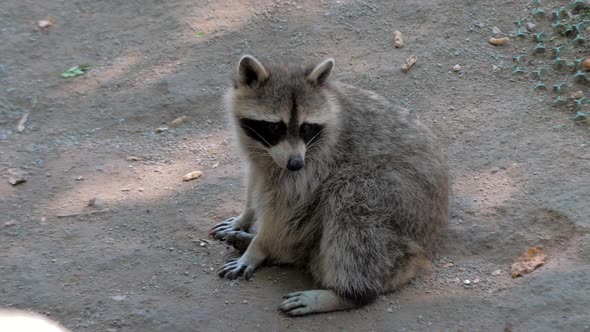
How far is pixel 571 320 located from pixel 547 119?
2.11 m

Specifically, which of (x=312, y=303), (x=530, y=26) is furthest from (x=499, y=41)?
(x=312, y=303)

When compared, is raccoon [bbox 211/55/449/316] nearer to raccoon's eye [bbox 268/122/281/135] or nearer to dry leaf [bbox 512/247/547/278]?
raccoon's eye [bbox 268/122/281/135]

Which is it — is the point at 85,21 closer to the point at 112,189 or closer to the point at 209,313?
the point at 112,189

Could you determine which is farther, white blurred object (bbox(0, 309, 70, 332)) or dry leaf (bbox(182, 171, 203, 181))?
dry leaf (bbox(182, 171, 203, 181))

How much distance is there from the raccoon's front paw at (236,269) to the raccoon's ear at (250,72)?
1115mm

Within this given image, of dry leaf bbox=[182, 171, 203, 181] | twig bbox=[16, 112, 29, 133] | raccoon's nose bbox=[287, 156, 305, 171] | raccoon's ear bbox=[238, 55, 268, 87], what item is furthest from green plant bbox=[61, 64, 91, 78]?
raccoon's nose bbox=[287, 156, 305, 171]

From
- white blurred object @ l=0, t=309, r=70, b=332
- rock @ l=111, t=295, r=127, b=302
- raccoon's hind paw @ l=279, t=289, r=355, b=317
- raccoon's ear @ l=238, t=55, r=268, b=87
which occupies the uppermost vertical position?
raccoon's ear @ l=238, t=55, r=268, b=87

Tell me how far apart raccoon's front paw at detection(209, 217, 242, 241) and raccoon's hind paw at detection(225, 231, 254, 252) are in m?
0.06

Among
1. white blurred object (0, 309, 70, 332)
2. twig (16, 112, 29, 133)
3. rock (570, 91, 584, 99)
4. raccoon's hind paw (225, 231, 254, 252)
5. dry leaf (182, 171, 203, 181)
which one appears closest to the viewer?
white blurred object (0, 309, 70, 332)

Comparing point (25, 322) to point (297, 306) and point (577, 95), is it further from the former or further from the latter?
point (577, 95)

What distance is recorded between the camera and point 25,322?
142 inches

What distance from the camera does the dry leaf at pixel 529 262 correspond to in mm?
Answer: 4062

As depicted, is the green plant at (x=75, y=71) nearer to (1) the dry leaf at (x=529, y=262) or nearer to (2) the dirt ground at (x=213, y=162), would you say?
(2) the dirt ground at (x=213, y=162)

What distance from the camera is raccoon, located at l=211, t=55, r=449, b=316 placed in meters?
3.92
